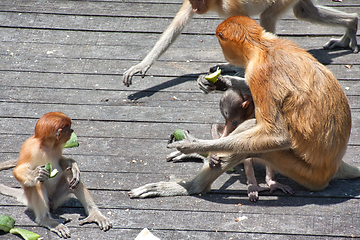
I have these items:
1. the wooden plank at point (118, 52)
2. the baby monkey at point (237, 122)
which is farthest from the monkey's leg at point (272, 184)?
the wooden plank at point (118, 52)

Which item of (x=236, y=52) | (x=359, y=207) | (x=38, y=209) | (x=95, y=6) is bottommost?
(x=359, y=207)

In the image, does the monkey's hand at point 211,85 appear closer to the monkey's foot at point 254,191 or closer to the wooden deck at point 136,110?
the wooden deck at point 136,110

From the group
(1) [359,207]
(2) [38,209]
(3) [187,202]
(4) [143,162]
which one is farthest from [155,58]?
(1) [359,207]

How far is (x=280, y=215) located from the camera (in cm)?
388

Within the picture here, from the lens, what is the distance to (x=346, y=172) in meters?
4.30

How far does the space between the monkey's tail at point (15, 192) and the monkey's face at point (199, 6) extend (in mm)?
A: 3502

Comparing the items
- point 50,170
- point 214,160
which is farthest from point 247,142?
point 50,170

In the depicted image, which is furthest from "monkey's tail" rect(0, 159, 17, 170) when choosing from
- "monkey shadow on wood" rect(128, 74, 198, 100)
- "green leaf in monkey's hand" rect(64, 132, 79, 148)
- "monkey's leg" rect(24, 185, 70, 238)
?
"monkey shadow on wood" rect(128, 74, 198, 100)

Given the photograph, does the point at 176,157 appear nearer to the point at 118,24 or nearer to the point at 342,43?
the point at 118,24

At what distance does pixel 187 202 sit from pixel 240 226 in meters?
0.59

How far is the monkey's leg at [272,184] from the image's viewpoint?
414cm

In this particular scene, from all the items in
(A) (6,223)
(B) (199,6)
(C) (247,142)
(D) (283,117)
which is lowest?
(A) (6,223)

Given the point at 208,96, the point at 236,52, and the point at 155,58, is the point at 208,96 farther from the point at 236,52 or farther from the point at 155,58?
the point at 236,52

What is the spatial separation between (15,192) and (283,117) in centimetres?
259
